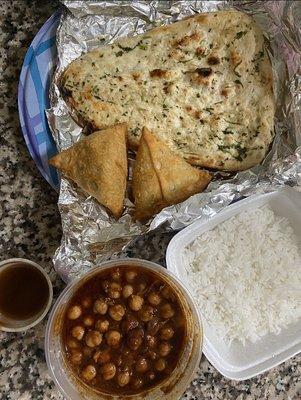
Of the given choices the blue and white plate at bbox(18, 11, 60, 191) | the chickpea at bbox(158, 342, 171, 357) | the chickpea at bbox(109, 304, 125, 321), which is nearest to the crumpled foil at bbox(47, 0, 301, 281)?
the blue and white plate at bbox(18, 11, 60, 191)

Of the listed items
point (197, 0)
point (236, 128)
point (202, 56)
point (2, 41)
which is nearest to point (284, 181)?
point (236, 128)

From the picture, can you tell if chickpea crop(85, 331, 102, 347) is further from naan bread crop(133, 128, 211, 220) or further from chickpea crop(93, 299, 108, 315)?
naan bread crop(133, 128, 211, 220)

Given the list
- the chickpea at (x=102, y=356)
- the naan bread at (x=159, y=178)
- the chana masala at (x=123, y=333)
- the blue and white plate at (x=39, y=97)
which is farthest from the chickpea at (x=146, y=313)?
the blue and white plate at (x=39, y=97)

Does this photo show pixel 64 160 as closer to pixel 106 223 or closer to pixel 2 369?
pixel 106 223

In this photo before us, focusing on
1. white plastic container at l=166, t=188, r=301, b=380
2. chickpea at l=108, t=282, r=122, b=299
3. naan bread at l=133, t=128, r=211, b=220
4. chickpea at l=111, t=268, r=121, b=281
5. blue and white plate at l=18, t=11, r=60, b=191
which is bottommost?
white plastic container at l=166, t=188, r=301, b=380

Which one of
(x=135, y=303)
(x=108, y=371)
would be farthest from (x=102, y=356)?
(x=135, y=303)

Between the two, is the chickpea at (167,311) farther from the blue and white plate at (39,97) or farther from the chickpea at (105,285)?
the blue and white plate at (39,97)
